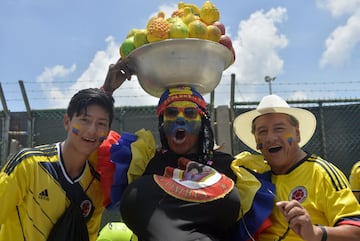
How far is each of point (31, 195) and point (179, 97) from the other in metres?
1.20

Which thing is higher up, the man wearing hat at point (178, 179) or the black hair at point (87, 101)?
the black hair at point (87, 101)

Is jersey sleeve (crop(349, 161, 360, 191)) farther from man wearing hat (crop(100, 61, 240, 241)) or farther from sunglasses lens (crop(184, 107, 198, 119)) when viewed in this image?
sunglasses lens (crop(184, 107, 198, 119))

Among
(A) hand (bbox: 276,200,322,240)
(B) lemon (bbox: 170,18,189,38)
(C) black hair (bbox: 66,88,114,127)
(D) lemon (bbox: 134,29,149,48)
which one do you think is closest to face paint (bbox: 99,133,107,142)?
(C) black hair (bbox: 66,88,114,127)

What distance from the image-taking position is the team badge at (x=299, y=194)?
2584 mm

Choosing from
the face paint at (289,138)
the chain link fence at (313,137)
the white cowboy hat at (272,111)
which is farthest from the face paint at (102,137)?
the chain link fence at (313,137)

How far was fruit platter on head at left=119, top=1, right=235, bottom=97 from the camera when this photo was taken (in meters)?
2.89

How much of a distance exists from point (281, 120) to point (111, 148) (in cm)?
121

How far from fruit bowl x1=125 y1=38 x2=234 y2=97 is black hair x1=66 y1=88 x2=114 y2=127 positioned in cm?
33

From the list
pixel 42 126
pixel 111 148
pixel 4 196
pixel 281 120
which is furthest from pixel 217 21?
pixel 42 126

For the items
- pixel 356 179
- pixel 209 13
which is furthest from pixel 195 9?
pixel 356 179

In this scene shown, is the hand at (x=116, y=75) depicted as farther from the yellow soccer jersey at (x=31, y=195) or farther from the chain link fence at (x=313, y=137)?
Result: the chain link fence at (x=313, y=137)

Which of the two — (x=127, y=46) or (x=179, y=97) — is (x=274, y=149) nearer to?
(x=179, y=97)

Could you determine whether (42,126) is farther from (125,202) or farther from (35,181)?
(125,202)

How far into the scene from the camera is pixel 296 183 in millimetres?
2660
